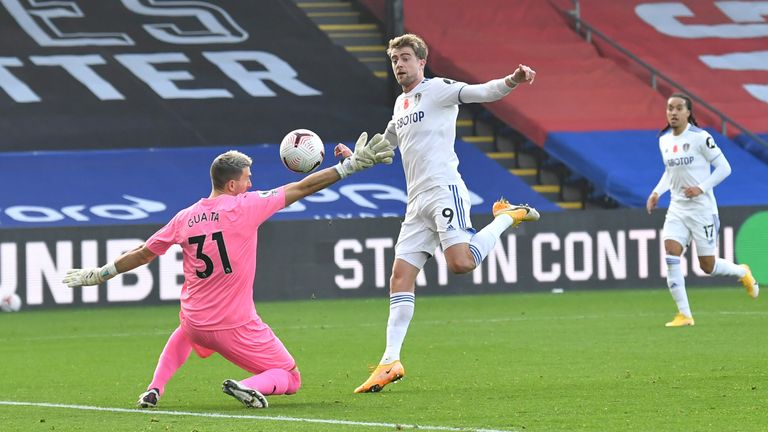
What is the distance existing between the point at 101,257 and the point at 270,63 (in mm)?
7811

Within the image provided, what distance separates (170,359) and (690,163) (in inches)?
297

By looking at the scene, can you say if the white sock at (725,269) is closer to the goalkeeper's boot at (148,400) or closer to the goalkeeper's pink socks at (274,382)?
the goalkeeper's pink socks at (274,382)

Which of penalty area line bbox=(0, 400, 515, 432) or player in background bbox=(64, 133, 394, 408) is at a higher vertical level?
player in background bbox=(64, 133, 394, 408)

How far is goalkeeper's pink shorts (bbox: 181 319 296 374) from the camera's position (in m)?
8.40

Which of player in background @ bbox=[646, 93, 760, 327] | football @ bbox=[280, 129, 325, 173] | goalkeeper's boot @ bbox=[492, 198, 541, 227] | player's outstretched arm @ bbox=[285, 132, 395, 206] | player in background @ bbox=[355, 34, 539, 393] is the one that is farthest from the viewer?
player in background @ bbox=[646, 93, 760, 327]

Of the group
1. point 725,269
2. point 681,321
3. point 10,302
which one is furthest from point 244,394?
point 10,302

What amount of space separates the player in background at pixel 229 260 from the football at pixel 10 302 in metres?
10.6

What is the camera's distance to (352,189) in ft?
74.8

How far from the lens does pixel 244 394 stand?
26.5 feet

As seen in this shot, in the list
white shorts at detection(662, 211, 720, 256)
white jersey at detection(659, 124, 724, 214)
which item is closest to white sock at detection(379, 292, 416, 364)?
white shorts at detection(662, 211, 720, 256)

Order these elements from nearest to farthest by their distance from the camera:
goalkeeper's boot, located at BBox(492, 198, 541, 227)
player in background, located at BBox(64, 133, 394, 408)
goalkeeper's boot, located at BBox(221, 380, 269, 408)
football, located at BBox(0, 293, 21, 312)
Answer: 1. goalkeeper's boot, located at BBox(221, 380, 269, 408)
2. player in background, located at BBox(64, 133, 394, 408)
3. goalkeeper's boot, located at BBox(492, 198, 541, 227)
4. football, located at BBox(0, 293, 21, 312)

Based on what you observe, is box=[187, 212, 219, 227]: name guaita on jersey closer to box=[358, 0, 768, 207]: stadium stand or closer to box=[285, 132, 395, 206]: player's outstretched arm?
box=[285, 132, 395, 206]: player's outstretched arm

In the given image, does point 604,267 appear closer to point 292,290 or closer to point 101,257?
point 292,290

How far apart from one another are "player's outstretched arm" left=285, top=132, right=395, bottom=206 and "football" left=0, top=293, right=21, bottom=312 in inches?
444
